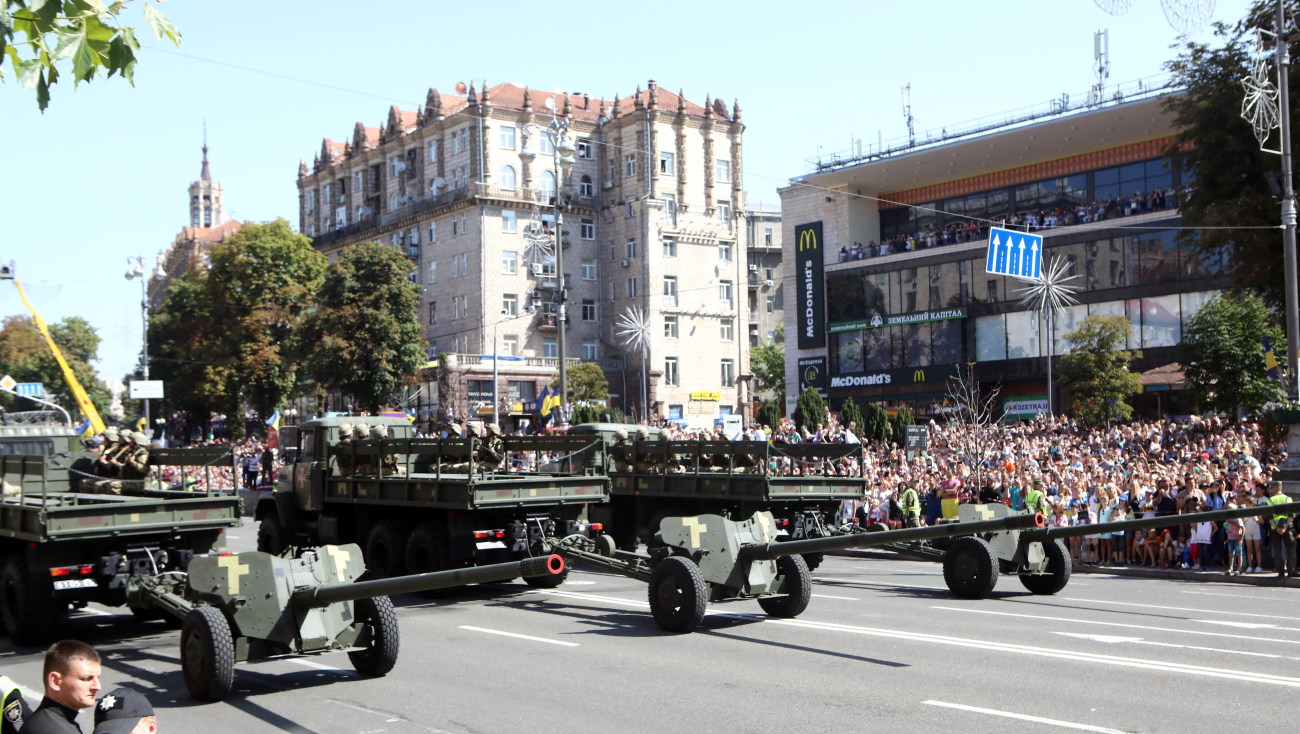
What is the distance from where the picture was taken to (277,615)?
10.8 m

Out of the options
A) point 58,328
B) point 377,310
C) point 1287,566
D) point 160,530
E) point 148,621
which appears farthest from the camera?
point 58,328

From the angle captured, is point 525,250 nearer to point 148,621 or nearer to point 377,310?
point 377,310

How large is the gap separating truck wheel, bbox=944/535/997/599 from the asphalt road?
0.41 meters

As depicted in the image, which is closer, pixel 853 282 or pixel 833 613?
pixel 833 613

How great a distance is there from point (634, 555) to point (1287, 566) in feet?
35.9

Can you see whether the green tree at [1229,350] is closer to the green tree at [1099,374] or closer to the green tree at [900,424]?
the green tree at [1099,374]

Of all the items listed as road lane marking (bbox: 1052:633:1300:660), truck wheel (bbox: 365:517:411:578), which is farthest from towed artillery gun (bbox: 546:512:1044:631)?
truck wheel (bbox: 365:517:411:578)

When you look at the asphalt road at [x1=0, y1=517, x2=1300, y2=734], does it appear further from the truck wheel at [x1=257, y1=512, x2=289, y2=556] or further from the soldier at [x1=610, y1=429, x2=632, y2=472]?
the soldier at [x1=610, y1=429, x2=632, y2=472]

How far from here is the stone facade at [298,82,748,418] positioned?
251ft

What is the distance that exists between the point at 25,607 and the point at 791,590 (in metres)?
8.32

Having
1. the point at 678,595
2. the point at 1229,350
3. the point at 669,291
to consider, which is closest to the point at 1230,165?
the point at 1229,350

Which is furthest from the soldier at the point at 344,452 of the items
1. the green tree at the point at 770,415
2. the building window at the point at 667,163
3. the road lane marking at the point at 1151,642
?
the building window at the point at 667,163

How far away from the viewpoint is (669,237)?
7900 centimetres

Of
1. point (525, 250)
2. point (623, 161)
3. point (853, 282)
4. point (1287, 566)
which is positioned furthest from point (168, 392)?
point (1287, 566)
